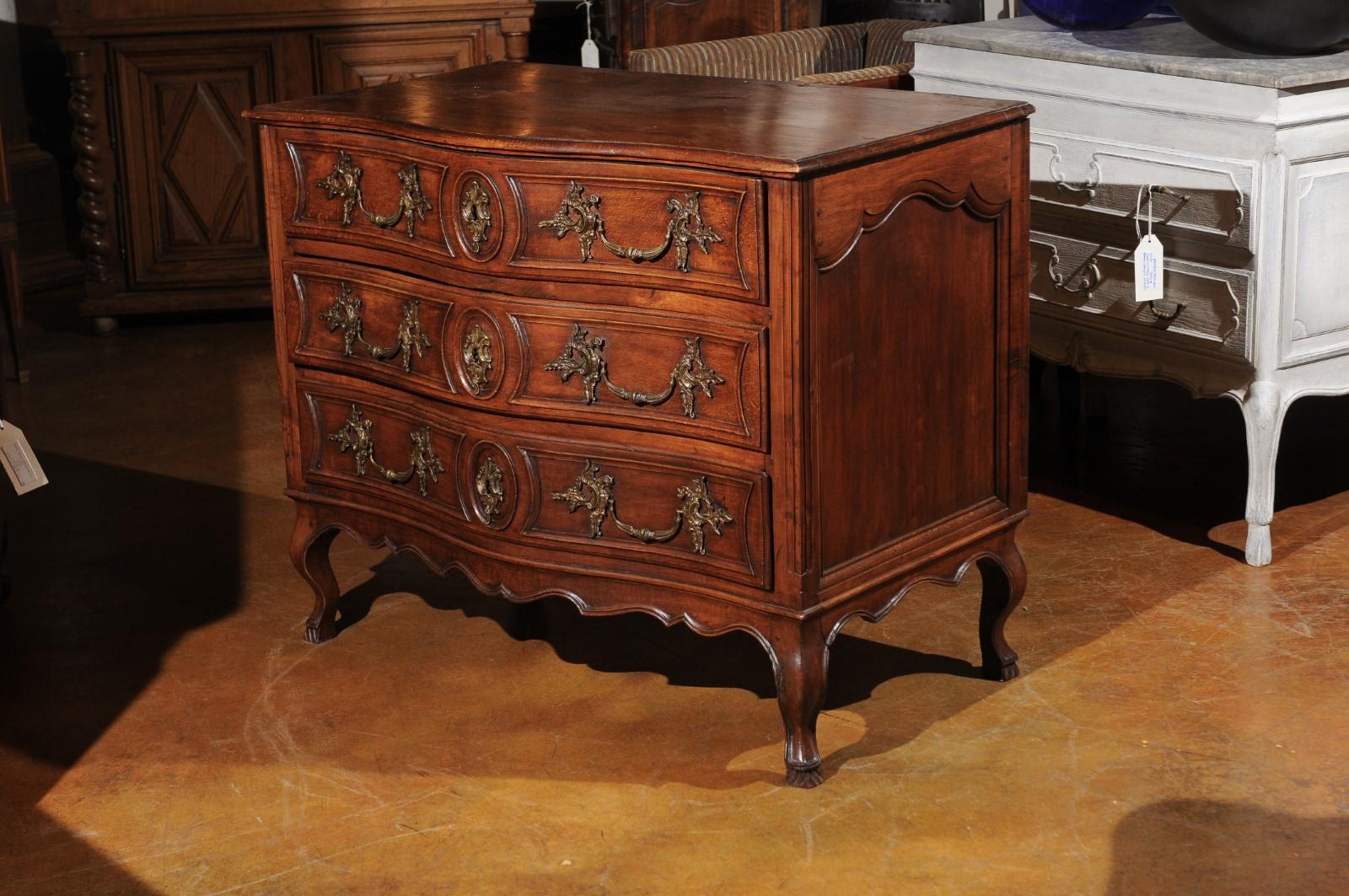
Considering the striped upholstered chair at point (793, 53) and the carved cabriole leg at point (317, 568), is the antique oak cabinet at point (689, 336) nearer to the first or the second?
the carved cabriole leg at point (317, 568)

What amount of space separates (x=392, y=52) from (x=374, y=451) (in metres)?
2.81

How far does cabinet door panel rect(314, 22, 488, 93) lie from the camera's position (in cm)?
558

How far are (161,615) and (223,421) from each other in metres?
1.31

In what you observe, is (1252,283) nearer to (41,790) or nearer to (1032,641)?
(1032,641)

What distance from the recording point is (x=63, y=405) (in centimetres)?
497

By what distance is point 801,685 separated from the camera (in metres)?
2.70

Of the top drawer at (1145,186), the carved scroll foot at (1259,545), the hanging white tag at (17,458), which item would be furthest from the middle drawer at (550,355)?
the carved scroll foot at (1259,545)

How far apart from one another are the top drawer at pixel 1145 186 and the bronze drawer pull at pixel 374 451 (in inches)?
61.3

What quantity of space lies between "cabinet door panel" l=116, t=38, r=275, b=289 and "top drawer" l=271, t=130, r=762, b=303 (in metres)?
2.72

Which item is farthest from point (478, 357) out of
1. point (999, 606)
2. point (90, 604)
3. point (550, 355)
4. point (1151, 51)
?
point (1151, 51)

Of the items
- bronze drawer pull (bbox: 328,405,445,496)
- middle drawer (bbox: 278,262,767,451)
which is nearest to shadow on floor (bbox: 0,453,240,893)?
bronze drawer pull (bbox: 328,405,445,496)

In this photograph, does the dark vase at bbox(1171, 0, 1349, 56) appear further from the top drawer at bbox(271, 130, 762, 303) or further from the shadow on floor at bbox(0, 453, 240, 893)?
the shadow on floor at bbox(0, 453, 240, 893)

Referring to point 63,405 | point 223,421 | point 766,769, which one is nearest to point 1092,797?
point 766,769

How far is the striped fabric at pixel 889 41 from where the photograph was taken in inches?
214
